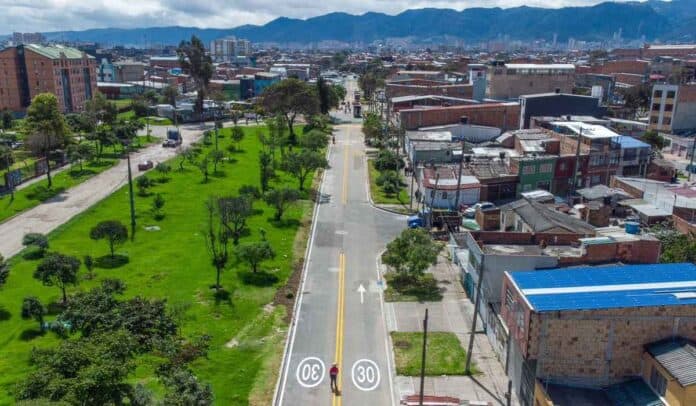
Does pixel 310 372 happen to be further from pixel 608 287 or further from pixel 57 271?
pixel 57 271

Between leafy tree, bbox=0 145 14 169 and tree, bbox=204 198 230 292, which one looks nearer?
tree, bbox=204 198 230 292

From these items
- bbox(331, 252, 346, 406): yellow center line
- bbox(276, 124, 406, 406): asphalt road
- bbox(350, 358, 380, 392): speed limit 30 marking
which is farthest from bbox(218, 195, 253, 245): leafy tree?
bbox(350, 358, 380, 392): speed limit 30 marking

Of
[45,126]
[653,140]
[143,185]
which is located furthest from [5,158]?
[653,140]

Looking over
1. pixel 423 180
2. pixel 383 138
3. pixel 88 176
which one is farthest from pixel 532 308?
pixel 383 138

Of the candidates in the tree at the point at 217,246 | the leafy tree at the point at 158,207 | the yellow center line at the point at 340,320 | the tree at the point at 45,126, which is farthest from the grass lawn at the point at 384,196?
the tree at the point at 45,126

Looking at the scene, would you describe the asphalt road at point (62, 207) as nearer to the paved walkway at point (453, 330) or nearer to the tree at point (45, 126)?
the tree at point (45, 126)

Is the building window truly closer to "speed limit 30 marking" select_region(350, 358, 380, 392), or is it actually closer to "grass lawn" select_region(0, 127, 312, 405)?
"speed limit 30 marking" select_region(350, 358, 380, 392)
